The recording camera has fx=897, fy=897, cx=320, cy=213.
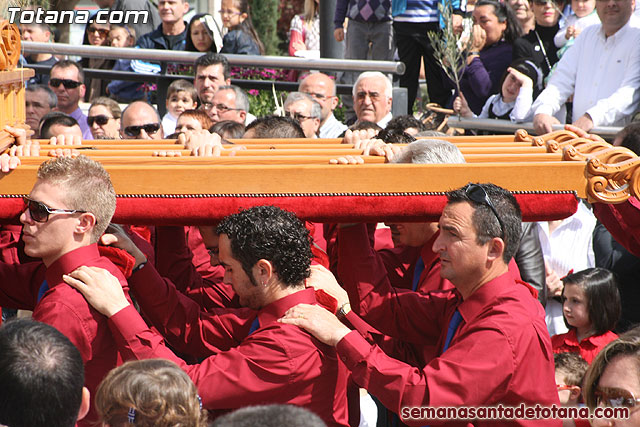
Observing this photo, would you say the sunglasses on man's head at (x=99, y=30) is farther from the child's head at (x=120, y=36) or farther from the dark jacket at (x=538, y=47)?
the dark jacket at (x=538, y=47)

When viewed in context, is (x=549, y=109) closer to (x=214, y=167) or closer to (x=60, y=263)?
(x=214, y=167)

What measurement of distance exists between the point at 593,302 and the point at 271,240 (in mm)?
2555

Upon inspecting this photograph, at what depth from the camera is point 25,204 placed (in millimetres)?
3498

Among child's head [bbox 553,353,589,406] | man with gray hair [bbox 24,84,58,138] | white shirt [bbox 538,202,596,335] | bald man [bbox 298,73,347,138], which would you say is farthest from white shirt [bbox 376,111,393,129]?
child's head [bbox 553,353,589,406]

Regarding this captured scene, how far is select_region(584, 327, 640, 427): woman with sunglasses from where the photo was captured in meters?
2.67

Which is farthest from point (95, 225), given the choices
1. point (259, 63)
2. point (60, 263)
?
point (259, 63)

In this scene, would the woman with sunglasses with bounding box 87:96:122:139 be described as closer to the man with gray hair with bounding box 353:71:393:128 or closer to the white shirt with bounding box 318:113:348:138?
the white shirt with bounding box 318:113:348:138

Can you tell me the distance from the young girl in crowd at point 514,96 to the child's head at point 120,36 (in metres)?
4.21

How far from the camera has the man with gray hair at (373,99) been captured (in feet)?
24.9

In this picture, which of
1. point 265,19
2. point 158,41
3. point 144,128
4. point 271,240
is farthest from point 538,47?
point 265,19

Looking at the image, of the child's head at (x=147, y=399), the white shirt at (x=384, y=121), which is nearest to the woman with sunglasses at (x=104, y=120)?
the white shirt at (x=384, y=121)

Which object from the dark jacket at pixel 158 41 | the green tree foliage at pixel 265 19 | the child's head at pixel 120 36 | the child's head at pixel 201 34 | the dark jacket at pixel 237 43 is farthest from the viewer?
the green tree foliage at pixel 265 19

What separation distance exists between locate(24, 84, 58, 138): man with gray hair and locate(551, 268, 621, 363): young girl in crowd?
16.1 feet

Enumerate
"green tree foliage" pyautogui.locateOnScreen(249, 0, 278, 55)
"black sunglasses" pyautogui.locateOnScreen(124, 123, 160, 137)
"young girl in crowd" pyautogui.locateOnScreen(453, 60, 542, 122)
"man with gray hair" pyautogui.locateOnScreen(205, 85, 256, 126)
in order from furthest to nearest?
1. "green tree foliage" pyautogui.locateOnScreen(249, 0, 278, 55)
2. "man with gray hair" pyautogui.locateOnScreen(205, 85, 256, 126)
3. "young girl in crowd" pyautogui.locateOnScreen(453, 60, 542, 122)
4. "black sunglasses" pyautogui.locateOnScreen(124, 123, 160, 137)
